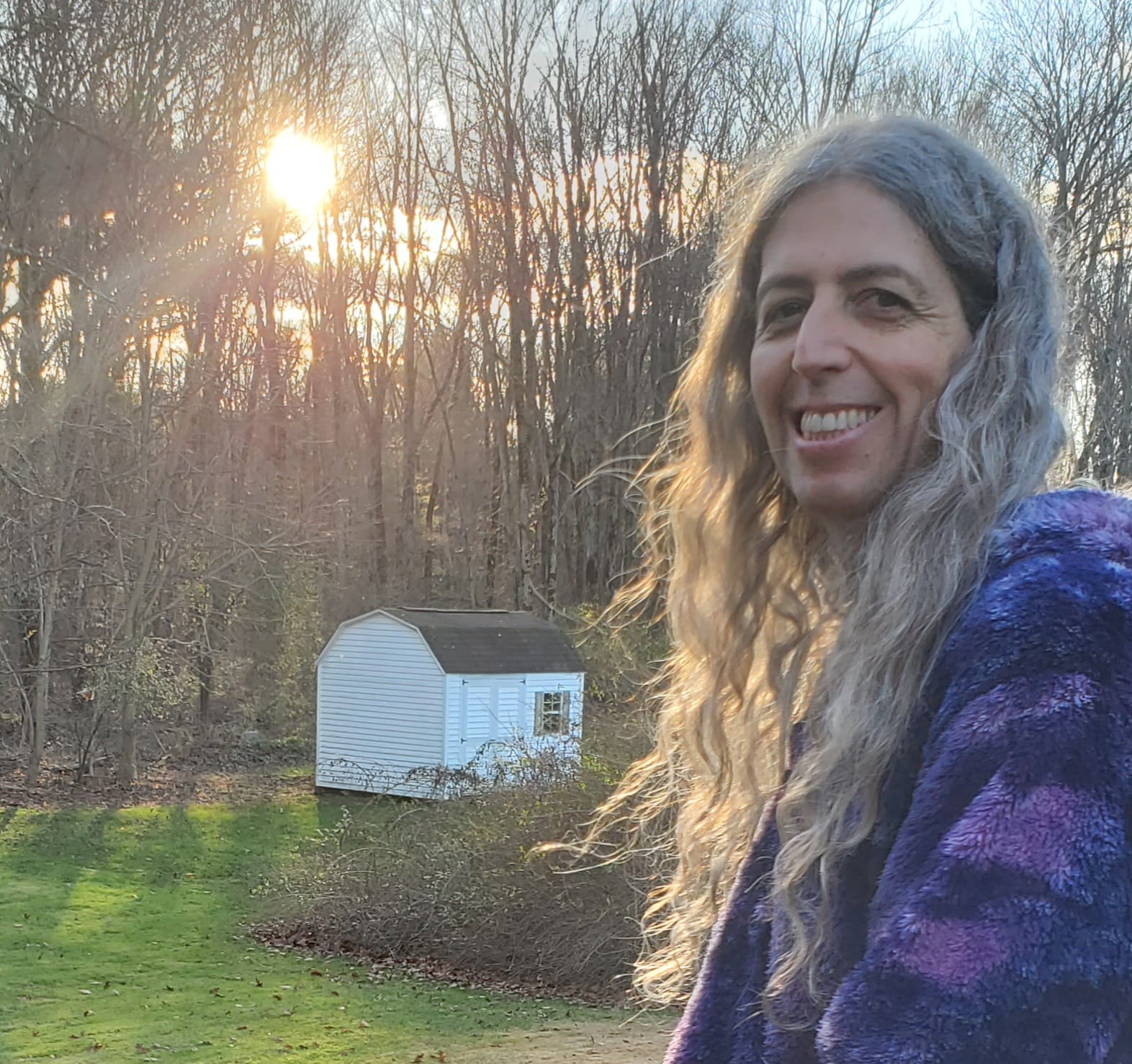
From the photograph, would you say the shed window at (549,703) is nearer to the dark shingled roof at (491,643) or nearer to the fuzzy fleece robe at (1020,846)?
the dark shingled roof at (491,643)

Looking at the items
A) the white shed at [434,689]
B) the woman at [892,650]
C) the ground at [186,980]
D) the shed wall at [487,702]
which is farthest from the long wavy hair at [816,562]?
the shed wall at [487,702]

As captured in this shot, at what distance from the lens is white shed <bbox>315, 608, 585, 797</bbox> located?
20.4 metres

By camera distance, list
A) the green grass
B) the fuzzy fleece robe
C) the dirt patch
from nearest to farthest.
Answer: the fuzzy fleece robe → the dirt patch → the green grass

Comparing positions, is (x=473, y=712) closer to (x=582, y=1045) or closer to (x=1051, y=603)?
(x=582, y=1045)

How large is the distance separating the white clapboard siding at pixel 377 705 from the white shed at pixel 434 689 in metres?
0.02

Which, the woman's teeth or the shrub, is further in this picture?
the shrub

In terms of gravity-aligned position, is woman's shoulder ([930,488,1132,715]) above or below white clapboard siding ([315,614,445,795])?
above

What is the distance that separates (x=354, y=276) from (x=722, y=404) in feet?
105

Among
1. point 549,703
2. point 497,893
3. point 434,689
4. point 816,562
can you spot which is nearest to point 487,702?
point 434,689

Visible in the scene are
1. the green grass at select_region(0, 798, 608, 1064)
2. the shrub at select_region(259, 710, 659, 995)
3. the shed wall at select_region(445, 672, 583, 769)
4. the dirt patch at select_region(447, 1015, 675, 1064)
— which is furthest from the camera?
the shed wall at select_region(445, 672, 583, 769)

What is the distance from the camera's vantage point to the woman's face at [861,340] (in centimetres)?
124

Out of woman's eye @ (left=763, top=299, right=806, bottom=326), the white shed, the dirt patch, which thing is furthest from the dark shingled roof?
woman's eye @ (left=763, top=299, right=806, bottom=326)

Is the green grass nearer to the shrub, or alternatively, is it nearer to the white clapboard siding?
the shrub

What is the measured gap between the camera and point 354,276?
32.7 metres
